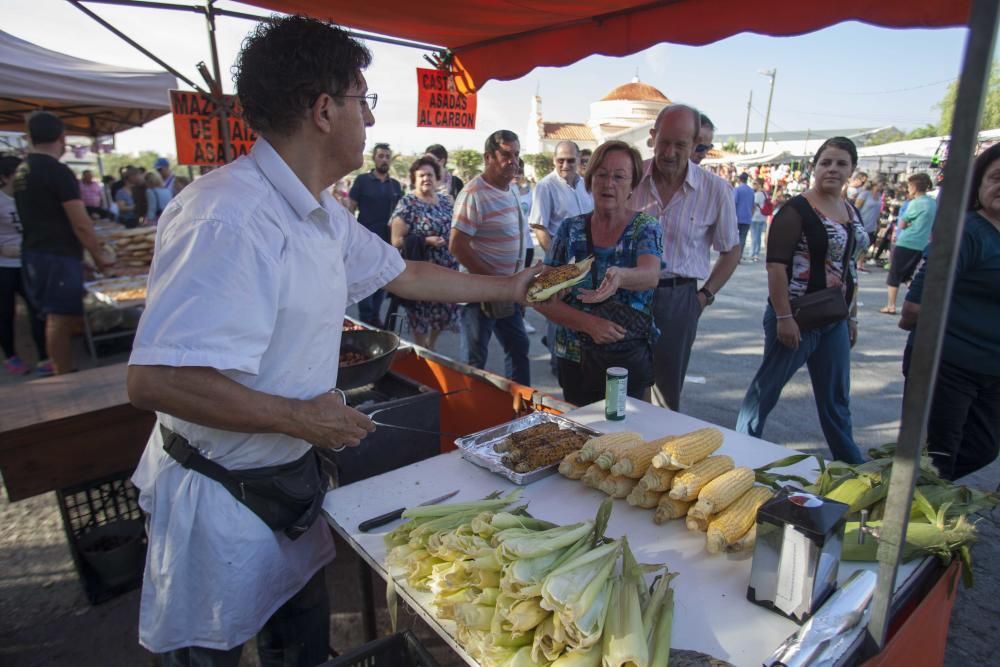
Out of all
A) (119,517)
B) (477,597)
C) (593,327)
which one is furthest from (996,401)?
(119,517)

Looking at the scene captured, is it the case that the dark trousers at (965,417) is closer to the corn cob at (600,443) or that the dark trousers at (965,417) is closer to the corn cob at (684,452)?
the corn cob at (684,452)

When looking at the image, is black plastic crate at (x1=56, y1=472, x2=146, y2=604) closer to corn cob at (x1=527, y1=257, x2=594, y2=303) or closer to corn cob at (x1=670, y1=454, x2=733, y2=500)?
corn cob at (x1=527, y1=257, x2=594, y2=303)

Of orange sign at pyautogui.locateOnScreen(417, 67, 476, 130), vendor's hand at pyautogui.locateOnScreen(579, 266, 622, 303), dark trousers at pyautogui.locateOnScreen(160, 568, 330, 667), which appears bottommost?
dark trousers at pyautogui.locateOnScreen(160, 568, 330, 667)

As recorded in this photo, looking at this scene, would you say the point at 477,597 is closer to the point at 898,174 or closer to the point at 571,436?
the point at 571,436

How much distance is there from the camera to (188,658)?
69.9 inches

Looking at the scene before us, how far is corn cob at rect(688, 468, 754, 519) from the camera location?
5.73ft

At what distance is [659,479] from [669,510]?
10 centimetres

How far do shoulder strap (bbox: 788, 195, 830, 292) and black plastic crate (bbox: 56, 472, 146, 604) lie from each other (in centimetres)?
418

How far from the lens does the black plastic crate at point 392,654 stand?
5.24ft

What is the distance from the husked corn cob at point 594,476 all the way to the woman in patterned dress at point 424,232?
148 inches

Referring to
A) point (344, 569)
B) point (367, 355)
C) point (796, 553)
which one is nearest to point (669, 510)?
point (796, 553)

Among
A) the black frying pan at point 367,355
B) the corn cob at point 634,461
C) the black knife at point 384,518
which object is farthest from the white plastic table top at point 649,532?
the black frying pan at point 367,355

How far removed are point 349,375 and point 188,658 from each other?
111 centimetres

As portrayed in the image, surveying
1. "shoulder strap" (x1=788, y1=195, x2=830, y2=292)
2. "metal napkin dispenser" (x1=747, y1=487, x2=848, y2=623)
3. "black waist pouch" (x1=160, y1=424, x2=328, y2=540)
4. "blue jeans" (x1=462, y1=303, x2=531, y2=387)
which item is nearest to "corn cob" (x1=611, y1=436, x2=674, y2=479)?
"metal napkin dispenser" (x1=747, y1=487, x2=848, y2=623)
